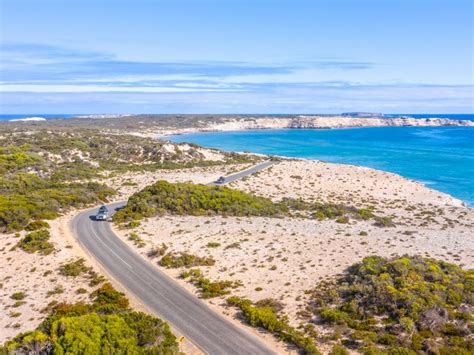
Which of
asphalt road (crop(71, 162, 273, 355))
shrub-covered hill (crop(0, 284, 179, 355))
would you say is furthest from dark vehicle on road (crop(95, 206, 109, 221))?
shrub-covered hill (crop(0, 284, 179, 355))

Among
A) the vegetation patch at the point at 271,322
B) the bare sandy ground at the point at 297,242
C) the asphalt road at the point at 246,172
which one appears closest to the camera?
the vegetation patch at the point at 271,322

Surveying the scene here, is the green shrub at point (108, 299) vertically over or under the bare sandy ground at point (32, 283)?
over

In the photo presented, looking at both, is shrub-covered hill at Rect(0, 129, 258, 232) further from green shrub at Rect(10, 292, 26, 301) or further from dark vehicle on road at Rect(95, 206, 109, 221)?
green shrub at Rect(10, 292, 26, 301)

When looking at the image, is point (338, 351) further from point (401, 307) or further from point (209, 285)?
point (209, 285)

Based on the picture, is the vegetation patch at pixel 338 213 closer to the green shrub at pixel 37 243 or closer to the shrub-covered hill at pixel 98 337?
the shrub-covered hill at pixel 98 337

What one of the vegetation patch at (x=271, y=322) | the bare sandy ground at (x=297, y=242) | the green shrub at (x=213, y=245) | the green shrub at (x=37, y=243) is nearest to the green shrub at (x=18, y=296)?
the green shrub at (x=37, y=243)

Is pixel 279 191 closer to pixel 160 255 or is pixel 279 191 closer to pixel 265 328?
pixel 160 255

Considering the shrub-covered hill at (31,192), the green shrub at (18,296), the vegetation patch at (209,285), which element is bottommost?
the green shrub at (18,296)
